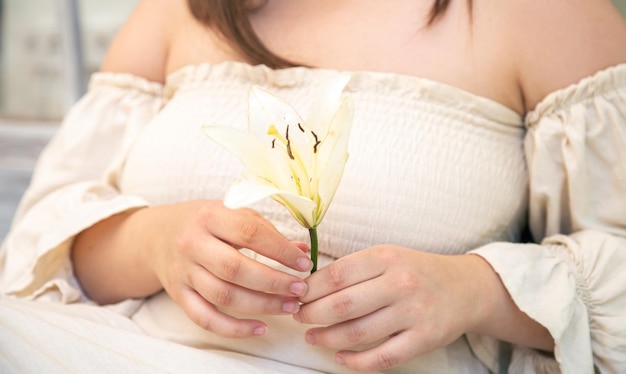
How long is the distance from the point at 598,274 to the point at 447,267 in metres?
0.20

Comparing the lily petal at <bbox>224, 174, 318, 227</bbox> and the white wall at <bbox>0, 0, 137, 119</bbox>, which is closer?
the lily petal at <bbox>224, 174, 318, 227</bbox>

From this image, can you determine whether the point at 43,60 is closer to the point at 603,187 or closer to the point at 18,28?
the point at 18,28

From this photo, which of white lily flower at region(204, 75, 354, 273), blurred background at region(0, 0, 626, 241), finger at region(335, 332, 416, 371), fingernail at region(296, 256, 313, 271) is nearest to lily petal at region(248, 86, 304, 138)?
white lily flower at region(204, 75, 354, 273)

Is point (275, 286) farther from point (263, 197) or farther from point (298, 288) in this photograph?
point (263, 197)

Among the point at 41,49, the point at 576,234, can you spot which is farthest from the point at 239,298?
the point at 41,49

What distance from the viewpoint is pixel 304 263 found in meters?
0.72

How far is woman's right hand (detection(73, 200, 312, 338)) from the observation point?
725 millimetres

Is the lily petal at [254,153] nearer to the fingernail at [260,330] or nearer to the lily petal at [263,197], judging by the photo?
the lily petal at [263,197]

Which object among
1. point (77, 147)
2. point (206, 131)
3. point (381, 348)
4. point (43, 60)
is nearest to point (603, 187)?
point (381, 348)

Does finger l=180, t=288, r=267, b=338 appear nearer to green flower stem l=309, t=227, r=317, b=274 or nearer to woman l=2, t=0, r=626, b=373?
woman l=2, t=0, r=626, b=373

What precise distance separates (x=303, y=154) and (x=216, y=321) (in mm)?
237

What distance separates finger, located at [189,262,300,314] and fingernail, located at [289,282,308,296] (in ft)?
0.09


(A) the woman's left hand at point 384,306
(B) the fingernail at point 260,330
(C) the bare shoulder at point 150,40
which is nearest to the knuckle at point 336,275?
(A) the woman's left hand at point 384,306

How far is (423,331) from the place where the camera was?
0.77m
